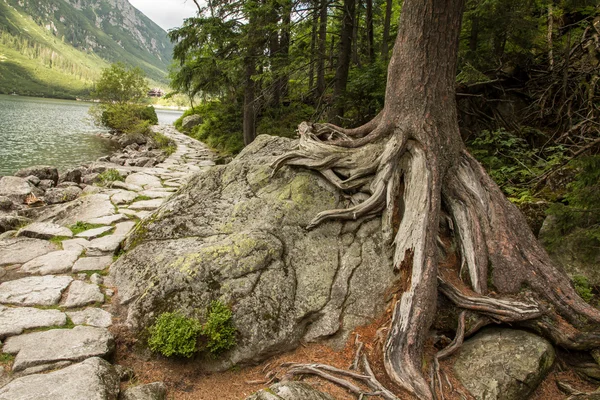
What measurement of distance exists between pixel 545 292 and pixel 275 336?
9.52 ft

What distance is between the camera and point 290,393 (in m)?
2.45

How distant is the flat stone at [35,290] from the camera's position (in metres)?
3.83

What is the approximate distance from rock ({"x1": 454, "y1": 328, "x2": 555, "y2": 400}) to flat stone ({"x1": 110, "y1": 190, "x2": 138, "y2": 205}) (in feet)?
23.3

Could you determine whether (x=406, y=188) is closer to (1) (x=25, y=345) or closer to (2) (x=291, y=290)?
(2) (x=291, y=290)

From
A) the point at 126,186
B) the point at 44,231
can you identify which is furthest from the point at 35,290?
the point at 126,186

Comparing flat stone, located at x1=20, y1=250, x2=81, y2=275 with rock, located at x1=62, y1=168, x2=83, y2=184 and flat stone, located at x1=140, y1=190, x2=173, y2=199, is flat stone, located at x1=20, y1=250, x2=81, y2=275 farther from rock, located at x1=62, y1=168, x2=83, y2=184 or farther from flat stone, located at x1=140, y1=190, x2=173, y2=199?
rock, located at x1=62, y1=168, x2=83, y2=184

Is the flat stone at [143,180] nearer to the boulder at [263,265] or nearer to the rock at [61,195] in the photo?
the rock at [61,195]

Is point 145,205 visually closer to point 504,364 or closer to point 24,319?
point 24,319

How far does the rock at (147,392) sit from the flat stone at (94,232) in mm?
3692

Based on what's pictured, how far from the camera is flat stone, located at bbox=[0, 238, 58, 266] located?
4.79 metres

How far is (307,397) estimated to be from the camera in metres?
2.48

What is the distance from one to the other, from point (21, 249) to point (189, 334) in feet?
12.4

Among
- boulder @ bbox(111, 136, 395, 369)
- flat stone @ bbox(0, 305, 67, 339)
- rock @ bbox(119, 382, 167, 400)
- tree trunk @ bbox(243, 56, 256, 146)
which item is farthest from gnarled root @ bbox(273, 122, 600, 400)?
tree trunk @ bbox(243, 56, 256, 146)

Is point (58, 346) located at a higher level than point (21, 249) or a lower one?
lower
